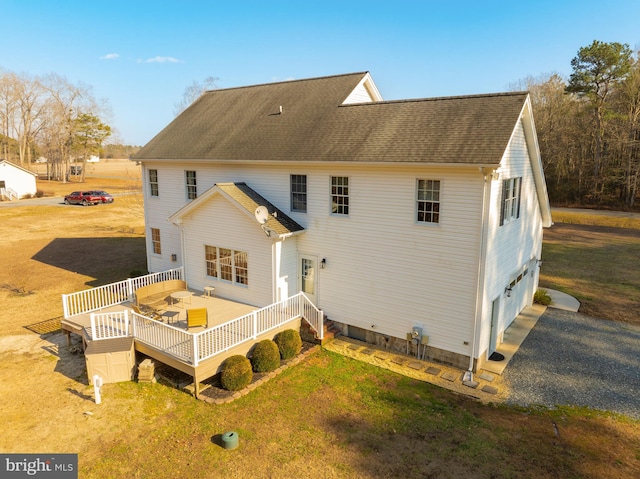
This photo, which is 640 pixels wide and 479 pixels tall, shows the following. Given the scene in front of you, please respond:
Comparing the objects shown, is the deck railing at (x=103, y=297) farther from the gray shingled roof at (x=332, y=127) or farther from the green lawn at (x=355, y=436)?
the gray shingled roof at (x=332, y=127)

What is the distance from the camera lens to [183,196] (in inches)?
785

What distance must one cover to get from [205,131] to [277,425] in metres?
15.2

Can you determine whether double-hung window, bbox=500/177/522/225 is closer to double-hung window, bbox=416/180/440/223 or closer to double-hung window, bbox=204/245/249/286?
double-hung window, bbox=416/180/440/223

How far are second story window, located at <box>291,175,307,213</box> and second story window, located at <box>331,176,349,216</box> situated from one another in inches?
50.9

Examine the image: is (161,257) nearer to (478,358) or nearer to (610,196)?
(478,358)

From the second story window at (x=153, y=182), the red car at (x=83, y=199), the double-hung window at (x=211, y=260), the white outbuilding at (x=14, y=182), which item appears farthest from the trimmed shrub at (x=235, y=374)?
the white outbuilding at (x=14, y=182)

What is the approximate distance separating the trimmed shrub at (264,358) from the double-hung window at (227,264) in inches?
150

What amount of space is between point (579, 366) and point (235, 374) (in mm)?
11293

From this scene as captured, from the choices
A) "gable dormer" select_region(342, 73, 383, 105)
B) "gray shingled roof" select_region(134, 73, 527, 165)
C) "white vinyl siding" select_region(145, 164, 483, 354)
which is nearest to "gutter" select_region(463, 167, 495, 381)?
"white vinyl siding" select_region(145, 164, 483, 354)

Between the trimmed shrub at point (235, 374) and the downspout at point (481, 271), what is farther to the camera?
the downspout at point (481, 271)

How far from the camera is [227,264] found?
16.7 meters

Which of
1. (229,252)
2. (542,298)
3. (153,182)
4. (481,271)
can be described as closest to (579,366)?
(481,271)

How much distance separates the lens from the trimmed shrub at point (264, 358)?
41.3 feet

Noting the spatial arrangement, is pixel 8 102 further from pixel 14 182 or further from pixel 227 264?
pixel 227 264
